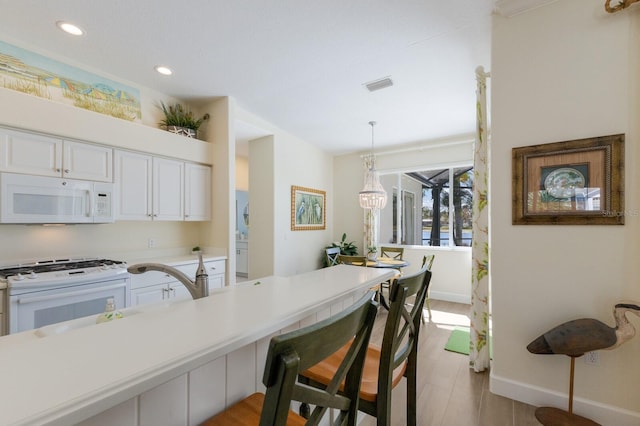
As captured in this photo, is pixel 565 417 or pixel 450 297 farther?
pixel 450 297

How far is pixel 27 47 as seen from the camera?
2.58 m

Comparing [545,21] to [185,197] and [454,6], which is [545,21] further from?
[185,197]

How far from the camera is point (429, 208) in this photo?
5.48m

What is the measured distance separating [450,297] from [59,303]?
5.07m

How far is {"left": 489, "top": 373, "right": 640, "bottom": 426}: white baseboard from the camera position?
1841 millimetres

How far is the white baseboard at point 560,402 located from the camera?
1.84m

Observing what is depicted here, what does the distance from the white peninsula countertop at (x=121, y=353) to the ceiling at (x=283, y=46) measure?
7.01 ft

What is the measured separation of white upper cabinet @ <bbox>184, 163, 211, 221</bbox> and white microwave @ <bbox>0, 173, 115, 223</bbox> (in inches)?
32.1

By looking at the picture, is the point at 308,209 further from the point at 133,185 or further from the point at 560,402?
the point at 560,402

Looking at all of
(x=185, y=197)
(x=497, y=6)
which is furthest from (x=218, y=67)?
(x=497, y=6)

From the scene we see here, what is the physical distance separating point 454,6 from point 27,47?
11.8ft

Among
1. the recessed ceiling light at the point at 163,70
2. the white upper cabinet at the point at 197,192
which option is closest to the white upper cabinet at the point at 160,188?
the white upper cabinet at the point at 197,192

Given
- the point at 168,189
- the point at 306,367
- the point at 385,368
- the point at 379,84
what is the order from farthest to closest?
the point at 168,189
the point at 379,84
the point at 385,368
the point at 306,367

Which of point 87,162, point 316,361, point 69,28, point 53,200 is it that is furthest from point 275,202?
point 316,361
